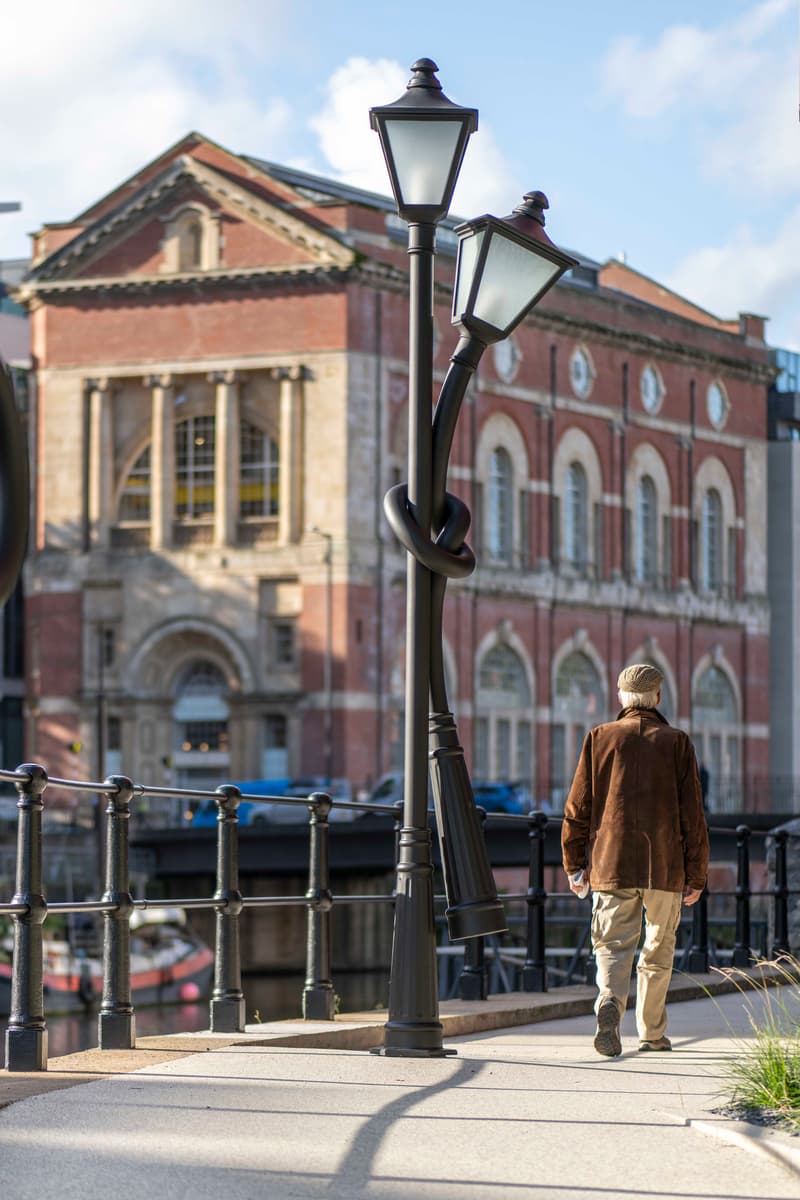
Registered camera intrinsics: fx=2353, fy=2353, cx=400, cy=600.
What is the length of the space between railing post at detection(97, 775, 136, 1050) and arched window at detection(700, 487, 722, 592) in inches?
2782

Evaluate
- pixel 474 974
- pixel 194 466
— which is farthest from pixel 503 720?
pixel 474 974

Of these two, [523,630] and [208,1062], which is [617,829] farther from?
[523,630]

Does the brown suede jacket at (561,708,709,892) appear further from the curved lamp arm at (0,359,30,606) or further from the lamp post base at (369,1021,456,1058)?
the curved lamp arm at (0,359,30,606)

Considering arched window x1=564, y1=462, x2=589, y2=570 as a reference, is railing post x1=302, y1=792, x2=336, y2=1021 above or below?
below

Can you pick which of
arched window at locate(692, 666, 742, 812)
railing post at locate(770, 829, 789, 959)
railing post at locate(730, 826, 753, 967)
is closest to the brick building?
arched window at locate(692, 666, 742, 812)

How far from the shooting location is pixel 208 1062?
1020 centimetres

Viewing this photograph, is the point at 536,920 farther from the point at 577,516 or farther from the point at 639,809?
the point at 577,516

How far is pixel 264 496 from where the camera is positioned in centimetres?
6725

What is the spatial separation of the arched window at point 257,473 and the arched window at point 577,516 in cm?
1142

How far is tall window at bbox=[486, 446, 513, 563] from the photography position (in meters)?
71.1

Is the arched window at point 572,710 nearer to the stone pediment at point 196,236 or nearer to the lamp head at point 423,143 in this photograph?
the stone pediment at point 196,236

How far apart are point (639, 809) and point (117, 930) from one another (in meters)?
2.65

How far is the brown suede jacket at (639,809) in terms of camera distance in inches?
452

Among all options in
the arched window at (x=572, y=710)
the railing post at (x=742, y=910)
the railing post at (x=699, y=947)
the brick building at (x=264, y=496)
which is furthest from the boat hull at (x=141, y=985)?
the railing post at (x=699, y=947)
